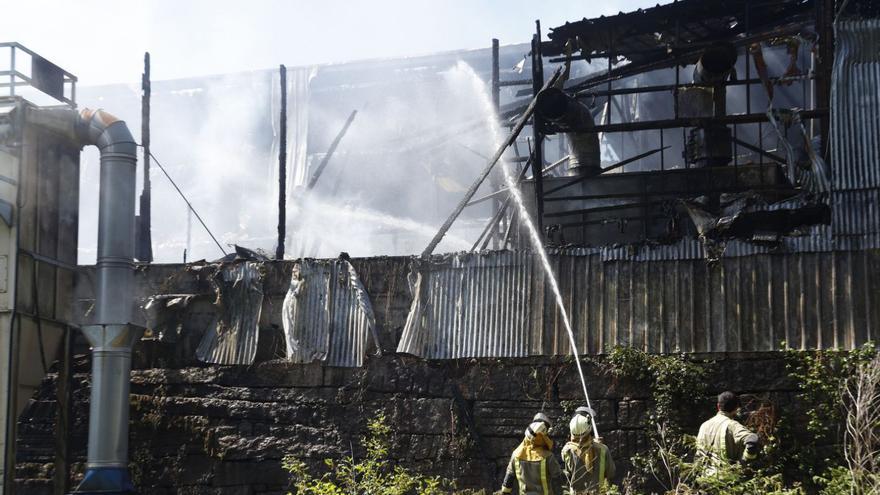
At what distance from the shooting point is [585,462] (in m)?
10.2

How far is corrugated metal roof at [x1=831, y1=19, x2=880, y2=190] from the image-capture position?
13568 millimetres

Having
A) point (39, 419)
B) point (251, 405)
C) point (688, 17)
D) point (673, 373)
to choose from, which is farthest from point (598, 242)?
point (39, 419)

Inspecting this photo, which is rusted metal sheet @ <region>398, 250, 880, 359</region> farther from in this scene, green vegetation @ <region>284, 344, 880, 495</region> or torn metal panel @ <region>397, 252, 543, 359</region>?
green vegetation @ <region>284, 344, 880, 495</region>

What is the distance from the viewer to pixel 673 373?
41.3 ft

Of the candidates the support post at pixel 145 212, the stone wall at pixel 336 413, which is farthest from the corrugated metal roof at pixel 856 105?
the support post at pixel 145 212

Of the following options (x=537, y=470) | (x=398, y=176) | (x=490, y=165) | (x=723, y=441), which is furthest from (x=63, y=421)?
(x=398, y=176)

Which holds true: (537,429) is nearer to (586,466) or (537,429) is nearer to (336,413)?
(586,466)

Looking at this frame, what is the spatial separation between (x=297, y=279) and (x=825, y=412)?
6761mm

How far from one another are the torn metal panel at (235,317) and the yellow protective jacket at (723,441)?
653 centimetres

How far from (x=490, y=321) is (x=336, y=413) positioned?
2257mm

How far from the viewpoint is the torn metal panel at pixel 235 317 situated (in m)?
14.5

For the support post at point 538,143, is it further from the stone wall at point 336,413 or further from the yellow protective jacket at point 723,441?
the yellow protective jacket at point 723,441

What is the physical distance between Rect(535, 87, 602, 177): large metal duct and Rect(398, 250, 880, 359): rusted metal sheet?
2.66 meters

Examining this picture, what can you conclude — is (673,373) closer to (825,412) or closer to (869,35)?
(825,412)
